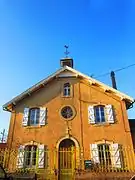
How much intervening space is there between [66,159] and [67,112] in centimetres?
346

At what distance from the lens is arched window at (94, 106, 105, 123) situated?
14.5 m

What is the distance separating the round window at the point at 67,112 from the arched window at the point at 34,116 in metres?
1.93

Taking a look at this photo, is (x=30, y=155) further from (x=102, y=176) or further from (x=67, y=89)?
(x=67, y=89)

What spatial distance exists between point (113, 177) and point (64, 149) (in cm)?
410

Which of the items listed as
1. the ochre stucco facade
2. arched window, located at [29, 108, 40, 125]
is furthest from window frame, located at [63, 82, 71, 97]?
arched window, located at [29, 108, 40, 125]

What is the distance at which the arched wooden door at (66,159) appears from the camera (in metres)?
12.5

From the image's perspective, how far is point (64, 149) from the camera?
536 inches

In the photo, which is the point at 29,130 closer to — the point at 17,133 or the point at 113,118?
the point at 17,133

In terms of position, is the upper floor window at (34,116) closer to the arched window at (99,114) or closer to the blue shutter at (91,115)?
the blue shutter at (91,115)

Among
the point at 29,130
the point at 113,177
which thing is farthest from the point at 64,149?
the point at 113,177

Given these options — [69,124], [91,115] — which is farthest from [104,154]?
[69,124]

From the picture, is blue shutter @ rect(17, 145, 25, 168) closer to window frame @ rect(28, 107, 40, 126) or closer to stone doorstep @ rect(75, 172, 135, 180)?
window frame @ rect(28, 107, 40, 126)

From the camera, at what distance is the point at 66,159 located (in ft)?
43.2

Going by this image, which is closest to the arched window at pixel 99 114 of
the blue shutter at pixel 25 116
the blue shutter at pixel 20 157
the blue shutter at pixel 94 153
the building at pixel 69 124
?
the building at pixel 69 124
